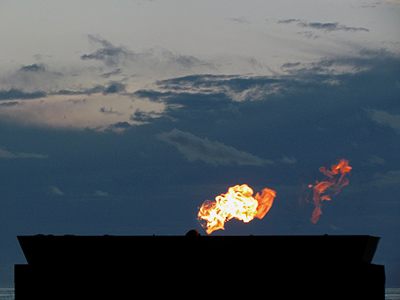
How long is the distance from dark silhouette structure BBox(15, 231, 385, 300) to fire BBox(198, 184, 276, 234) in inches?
84.2

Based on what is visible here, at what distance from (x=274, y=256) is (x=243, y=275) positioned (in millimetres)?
1427

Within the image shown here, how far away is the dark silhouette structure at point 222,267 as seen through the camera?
24266mm

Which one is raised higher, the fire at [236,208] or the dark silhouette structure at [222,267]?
the fire at [236,208]

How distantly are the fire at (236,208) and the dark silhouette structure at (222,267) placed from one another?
7.02 feet

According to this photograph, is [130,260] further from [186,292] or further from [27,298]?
[27,298]

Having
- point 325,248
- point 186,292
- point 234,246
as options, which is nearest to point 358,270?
point 325,248

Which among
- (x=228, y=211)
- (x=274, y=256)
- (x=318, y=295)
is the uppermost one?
(x=228, y=211)

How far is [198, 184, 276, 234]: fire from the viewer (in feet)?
86.6

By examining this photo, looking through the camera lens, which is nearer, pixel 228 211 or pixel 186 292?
pixel 186 292

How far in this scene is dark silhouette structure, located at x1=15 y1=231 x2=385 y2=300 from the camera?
24.3 m

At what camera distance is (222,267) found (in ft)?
80.4

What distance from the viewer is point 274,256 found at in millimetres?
24359

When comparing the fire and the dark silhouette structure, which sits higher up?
the fire

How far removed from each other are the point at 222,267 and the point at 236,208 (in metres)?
2.98
